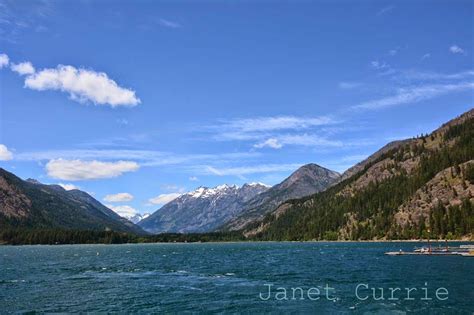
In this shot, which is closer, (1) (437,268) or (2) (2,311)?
(2) (2,311)

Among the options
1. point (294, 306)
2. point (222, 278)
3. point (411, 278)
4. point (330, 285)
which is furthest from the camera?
point (222, 278)

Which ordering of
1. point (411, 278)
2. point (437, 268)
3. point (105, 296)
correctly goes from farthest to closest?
point (437, 268) < point (411, 278) < point (105, 296)

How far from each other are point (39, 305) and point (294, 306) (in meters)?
37.3

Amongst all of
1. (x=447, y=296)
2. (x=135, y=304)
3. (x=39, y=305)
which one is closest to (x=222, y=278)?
(x=135, y=304)

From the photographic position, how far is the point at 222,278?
98.8m

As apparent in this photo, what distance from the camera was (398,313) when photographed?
54312 mm

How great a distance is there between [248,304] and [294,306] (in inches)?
261

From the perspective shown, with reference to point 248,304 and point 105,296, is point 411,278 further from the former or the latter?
point 105,296

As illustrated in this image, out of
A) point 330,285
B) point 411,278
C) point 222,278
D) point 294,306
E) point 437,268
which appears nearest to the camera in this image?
point 294,306

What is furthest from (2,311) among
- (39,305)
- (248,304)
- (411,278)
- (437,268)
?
(437,268)

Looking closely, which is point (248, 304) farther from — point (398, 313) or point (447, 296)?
point (447, 296)

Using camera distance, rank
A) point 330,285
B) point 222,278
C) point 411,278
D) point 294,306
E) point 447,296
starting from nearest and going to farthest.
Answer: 1. point 294,306
2. point 447,296
3. point 330,285
4. point 411,278
5. point 222,278

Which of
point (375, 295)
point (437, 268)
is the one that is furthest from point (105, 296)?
point (437, 268)

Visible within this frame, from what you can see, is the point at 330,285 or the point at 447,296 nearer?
the point at 447,296
